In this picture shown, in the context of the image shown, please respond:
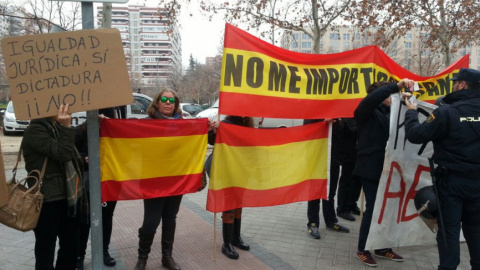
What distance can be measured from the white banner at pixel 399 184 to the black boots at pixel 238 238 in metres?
1.45

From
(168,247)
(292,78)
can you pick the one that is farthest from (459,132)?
(168,247)

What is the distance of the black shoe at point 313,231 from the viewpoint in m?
4.66

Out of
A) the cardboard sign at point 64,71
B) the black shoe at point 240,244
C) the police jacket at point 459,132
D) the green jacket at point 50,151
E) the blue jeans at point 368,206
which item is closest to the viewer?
the cardboard sign at point 64,71

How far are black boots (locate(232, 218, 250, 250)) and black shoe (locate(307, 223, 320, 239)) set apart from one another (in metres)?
0.98

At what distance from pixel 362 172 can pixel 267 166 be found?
109 centimetres

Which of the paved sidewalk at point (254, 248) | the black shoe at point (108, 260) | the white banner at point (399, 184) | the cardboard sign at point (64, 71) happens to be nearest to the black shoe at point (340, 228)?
the paved sidewalk at point (254, 248)

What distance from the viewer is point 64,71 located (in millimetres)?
2215

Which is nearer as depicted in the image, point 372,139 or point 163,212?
point 163,212

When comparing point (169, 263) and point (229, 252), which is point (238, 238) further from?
point (169, 263)

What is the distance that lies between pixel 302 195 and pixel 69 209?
260cm

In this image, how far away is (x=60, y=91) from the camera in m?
2.22

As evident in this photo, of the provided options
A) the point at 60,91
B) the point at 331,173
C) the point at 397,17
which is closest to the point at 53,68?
the point at 60,91

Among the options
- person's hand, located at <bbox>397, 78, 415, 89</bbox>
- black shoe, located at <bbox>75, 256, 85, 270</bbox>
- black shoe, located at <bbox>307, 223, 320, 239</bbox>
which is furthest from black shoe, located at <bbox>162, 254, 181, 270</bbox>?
person's hand, located at <bbox>397, 78, 415, 89</bbox>

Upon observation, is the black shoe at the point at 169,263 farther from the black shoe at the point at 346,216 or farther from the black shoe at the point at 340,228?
the black shoe at the point at 346,216
